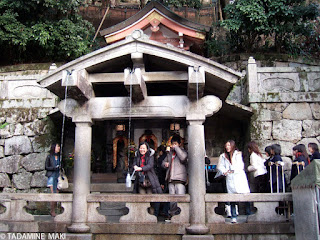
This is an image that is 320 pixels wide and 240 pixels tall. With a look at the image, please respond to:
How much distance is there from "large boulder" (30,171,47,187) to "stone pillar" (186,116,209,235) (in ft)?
19.0

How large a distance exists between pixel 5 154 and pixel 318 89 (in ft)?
35.4

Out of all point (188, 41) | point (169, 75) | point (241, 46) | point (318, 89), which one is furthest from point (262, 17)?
point (169, 75)

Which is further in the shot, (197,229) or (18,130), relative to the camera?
(18,130)

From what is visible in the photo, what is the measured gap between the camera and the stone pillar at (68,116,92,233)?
768cm

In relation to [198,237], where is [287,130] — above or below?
above

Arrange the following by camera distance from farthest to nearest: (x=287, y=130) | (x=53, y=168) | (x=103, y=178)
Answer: (x=103, y=178) < (x=287, y=130) < (x=53, y=168)

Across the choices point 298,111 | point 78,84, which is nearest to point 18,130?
point 78,84

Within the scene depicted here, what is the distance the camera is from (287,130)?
10898 mm

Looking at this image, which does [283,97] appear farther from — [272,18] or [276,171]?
[272,18]

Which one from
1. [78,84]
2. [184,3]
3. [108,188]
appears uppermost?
[184,3]

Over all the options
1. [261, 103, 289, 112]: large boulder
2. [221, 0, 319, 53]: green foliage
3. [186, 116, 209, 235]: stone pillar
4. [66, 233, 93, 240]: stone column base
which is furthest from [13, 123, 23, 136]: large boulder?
[221, 0, 319, 53]: green foliage

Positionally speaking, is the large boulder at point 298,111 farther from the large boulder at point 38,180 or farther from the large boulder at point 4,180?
the large boulder at point 4,180

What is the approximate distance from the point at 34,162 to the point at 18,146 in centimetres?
85

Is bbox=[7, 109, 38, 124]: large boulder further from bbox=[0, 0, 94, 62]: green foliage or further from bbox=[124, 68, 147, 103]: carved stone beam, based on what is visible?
bbox=[124, 68, 147, 103]: carved stone beam
